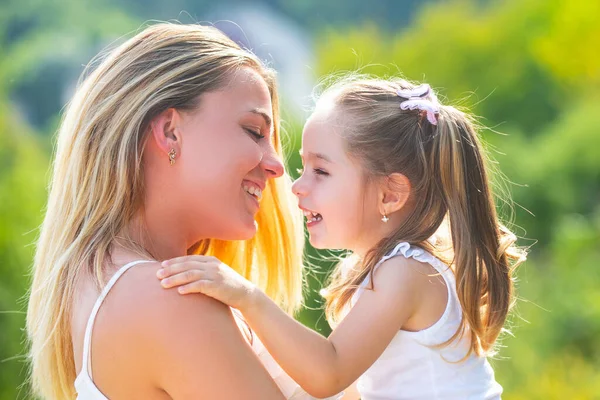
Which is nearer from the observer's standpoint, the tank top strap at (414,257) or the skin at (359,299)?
the skin at (359,299)

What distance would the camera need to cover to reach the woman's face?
7.65ft

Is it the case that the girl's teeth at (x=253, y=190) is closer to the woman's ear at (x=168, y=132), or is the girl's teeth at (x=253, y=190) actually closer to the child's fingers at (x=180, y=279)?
the woman's ear at (x=168, y=132)

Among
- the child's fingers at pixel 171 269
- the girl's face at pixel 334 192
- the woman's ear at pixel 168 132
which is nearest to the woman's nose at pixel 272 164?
the girl's face at pixel 334 192

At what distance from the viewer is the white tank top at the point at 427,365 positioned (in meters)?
2.45

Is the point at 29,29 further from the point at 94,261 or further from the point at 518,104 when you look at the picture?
the point at 94,261

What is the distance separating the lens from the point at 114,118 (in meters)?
2.30

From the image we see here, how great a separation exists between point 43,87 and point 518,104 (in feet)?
41.1

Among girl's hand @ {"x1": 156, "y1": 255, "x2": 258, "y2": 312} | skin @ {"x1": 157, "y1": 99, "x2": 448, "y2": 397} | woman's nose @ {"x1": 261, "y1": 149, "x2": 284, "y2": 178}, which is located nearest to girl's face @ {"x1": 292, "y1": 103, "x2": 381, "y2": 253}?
skin @ {"x1": 157, "y1": 99, "x2": 448, "y2": 397}

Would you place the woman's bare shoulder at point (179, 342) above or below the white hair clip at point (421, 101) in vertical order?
below

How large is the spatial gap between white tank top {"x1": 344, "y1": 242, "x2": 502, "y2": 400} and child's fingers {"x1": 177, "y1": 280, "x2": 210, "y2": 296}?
565mm

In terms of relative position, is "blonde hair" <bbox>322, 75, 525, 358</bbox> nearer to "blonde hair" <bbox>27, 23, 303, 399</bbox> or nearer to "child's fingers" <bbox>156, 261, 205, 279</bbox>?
"blonde hair" <bbox>27, 23, 303, 399</bbox>

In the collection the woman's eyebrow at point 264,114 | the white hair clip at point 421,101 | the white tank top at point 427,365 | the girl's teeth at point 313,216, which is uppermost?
the white hair clip at point 421,101

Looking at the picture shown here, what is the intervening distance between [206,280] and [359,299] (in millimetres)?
534

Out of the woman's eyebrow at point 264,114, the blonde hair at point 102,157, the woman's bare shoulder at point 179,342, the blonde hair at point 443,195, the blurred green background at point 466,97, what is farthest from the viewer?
the blurred green background at point 466,97
